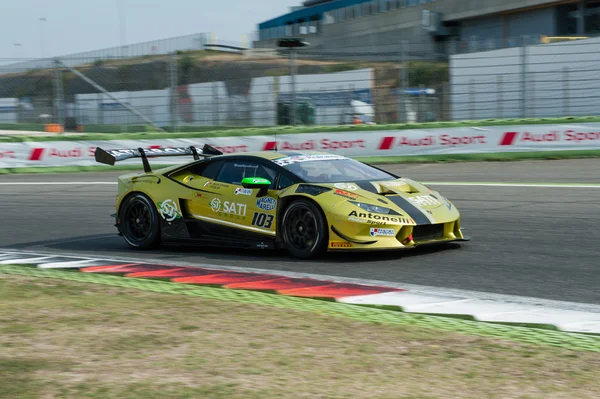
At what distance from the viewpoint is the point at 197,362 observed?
4.56 meters

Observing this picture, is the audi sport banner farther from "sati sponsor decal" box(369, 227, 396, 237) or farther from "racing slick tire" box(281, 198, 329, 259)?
"sati sponsor decal" box(369, 227, 396, 237)

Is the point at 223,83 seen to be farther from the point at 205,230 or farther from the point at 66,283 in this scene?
the point at 66,283

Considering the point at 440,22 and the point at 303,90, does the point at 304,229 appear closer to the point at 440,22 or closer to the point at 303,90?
the point at 303,90

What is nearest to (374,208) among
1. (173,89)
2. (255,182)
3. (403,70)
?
(255,182)

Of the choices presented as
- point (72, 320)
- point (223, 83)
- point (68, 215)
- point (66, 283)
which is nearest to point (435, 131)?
point (223, 83)

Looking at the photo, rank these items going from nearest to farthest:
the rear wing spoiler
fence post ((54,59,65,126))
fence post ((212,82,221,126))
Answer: the rear wing spoiler → fence post ((212,82,221,126)) → fence post ((54,59,65,126))

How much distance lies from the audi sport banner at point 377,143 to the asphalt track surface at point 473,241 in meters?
1.65

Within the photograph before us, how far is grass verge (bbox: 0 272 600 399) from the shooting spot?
4.07 metres

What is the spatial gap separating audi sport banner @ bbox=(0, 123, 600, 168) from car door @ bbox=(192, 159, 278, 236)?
824 cm

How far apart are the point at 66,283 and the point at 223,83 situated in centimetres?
1379

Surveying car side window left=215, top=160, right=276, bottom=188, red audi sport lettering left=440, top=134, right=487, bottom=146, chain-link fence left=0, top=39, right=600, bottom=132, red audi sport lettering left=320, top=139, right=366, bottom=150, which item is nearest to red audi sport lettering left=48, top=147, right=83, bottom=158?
chain-link fence left=0, top=39, right=600, bottom=132

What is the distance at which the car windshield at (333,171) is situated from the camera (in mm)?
8430

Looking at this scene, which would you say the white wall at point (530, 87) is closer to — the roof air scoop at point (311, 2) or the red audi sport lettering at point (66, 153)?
the red audi sport lettering at point (66, 153)

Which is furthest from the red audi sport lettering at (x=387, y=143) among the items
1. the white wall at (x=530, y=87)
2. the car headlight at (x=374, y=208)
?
the car headlight at (x=374, y=208)
